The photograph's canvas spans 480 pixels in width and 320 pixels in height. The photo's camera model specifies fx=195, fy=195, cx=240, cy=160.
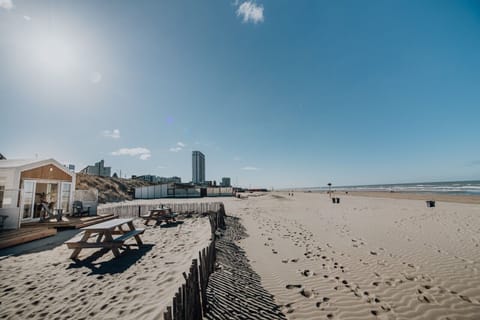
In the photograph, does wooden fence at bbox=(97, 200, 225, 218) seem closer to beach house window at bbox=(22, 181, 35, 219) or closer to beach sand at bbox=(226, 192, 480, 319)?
beach house window at bbox=(22, 181, 35, 219)

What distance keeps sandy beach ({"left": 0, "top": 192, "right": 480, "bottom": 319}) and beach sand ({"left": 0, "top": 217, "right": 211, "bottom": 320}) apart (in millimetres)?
24

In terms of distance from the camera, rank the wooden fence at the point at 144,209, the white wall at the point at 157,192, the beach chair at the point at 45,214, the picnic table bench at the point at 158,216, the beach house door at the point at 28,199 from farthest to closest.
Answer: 1. the white wall at the point at 157,192
2. the wooden fence at the point at 144,209
3. the picnic table bench at the point at 158,216
4. the beach chair at the point at 45,214
5. the beach house door at the point at 28,199

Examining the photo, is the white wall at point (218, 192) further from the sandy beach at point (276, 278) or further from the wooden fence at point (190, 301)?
the wooden fence at point (190, 301)

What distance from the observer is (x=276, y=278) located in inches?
198

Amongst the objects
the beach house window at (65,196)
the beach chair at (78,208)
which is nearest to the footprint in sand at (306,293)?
the beach chair at (78,208)

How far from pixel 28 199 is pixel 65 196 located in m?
2.55

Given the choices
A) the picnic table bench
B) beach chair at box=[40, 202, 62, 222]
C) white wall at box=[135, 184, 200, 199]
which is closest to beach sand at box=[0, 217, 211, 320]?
beach chair at box=[40, 202, 62, 222]

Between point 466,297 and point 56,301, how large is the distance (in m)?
8.44

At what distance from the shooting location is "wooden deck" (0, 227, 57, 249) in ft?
23.9

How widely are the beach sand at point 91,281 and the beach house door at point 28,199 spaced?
3.86m

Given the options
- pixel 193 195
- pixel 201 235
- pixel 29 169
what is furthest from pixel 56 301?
pixel 193 195

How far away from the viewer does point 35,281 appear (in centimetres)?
475

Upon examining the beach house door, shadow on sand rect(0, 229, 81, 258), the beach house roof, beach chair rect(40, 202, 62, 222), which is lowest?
shadow on sand rect(0, 229, 81, 258)

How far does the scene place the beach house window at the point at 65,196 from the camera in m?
12.4
